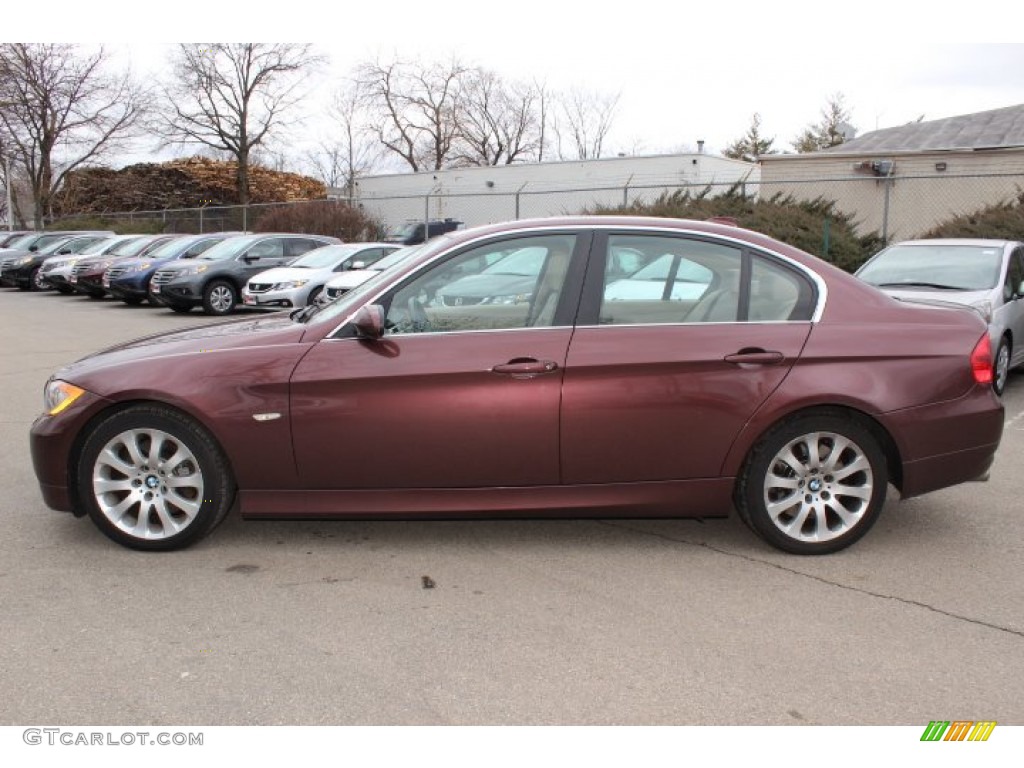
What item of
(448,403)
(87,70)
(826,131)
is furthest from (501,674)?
(826,131)

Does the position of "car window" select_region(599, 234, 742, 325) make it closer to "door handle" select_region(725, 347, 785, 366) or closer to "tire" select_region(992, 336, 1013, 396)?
"door handle" select_region(725, 347, 785, 366)

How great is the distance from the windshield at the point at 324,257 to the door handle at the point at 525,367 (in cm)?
1315

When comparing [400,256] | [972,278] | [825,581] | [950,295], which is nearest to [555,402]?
[825,581]

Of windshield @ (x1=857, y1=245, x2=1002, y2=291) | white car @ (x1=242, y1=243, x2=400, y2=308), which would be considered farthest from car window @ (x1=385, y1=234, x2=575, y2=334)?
white car @ (x1=242, y1=243, x2=400, y2=308)

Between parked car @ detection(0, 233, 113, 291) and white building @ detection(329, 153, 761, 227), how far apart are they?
342 inches

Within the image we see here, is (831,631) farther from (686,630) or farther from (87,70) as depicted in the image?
(87,70)

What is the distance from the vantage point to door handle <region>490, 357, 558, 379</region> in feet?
13.8

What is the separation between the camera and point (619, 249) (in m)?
4.45

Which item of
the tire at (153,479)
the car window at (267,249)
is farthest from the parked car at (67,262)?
the tire at (153,479)

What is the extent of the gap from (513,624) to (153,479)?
76.5 inches

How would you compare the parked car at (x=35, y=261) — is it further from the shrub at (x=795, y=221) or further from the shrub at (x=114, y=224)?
the shrub at (x=795, y=221)

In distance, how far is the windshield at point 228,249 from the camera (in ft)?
59.6

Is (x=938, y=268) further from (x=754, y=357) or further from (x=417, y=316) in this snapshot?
(x=417, y=316)

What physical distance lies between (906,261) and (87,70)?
42836 mm
